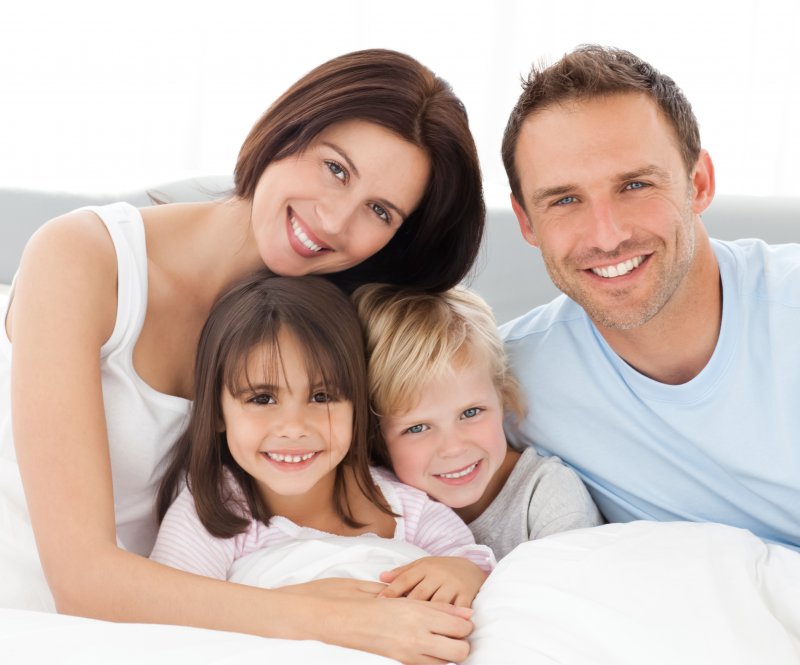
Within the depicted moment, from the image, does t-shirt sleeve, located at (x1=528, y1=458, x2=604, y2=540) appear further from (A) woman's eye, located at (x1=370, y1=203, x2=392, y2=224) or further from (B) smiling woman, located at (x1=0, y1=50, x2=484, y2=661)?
(A) woman's eye, located at (x1=370, y1=203, x2=392, y2=224)

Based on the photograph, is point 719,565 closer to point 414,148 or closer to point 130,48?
point 414,148

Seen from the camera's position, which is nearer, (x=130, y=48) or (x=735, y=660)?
(x=735, y=660)

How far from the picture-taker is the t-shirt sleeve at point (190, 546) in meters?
1.66

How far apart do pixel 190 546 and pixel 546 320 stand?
0.85 meters

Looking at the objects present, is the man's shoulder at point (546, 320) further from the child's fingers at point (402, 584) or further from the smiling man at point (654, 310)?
the child's fingers at point (402, 584)

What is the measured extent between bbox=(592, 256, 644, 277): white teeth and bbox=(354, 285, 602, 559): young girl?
27cm

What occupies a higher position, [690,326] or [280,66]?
[280,66]

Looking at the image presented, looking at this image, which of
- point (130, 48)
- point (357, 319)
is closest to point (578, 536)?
point (357, 319)

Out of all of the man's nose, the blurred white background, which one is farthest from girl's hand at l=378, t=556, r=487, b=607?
the blurred white background

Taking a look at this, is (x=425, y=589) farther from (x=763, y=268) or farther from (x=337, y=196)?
(x=763, y=268)

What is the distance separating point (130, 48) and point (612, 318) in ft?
10.8

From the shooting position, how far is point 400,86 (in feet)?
5.91

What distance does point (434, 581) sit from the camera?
4.92 ft

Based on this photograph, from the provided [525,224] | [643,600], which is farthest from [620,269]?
[643,600]
